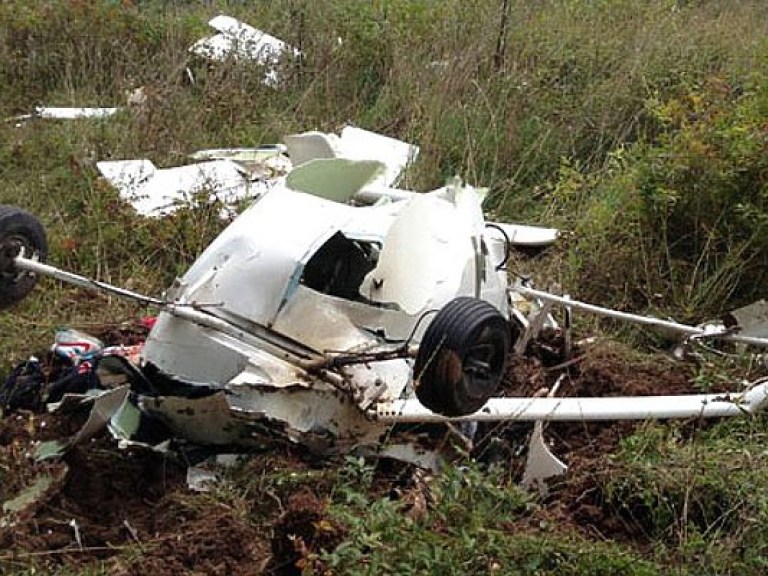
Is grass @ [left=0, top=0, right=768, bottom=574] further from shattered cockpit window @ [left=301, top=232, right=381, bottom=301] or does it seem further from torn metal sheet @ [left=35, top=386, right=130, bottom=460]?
shattered cockpit window @ [left=301, top=232, right=381, bottom=301]

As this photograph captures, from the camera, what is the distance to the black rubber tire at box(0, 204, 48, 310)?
13.2 feet

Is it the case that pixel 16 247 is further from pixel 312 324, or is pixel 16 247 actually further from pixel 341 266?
pixel 341 266

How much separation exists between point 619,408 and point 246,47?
16.5 feet

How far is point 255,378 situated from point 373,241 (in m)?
0.75

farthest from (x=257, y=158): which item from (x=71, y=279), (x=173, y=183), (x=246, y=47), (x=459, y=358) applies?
(x=459, y=358)

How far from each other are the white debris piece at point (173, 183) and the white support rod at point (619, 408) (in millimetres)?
2770

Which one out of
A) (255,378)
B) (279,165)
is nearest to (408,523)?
(255,378)

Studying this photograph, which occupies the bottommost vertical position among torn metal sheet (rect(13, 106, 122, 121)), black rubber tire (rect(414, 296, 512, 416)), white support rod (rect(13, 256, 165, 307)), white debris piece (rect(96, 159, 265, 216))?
torn metal sheet (rect(13, 106, 122, 121))

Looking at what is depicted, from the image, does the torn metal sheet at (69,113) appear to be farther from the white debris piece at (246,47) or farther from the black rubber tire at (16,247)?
the black rubber tire at (16,247)

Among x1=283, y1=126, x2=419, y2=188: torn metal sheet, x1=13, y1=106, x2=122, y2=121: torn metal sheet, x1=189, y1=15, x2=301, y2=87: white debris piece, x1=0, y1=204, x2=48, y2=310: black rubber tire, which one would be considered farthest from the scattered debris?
x1=189, y1=15, x2=301, y2=87: white debris piece

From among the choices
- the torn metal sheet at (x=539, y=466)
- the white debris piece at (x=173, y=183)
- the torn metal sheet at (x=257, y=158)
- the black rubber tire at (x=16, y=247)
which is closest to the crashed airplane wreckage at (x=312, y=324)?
the black rubber tire at (x=16, y=247)

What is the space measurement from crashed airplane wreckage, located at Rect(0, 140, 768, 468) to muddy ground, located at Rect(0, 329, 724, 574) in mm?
170

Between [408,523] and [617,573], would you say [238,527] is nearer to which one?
[408,523]

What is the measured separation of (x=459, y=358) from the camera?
3334 millimetres
